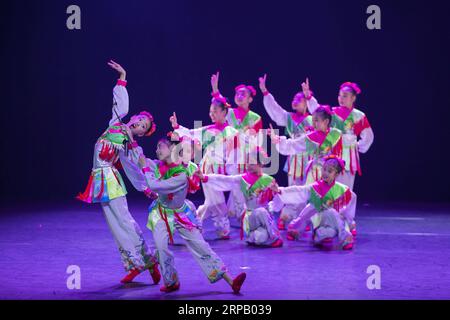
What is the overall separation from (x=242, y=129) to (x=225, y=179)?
A: 0.99m

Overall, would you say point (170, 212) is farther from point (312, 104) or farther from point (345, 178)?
point (312, 104)

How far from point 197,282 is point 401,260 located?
1464 mm

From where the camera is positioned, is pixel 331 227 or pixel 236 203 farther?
pixel 236 203

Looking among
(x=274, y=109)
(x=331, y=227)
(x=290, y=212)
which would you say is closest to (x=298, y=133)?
(x=274, y=109)

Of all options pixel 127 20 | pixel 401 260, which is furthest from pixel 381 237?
pixel 127 20

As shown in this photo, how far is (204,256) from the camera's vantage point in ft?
12.3

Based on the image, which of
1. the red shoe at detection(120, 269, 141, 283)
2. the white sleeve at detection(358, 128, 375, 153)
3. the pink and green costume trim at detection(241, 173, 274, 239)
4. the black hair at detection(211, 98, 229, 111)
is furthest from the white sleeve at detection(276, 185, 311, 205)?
the red shoe at detection(120, 269, 141, 283)

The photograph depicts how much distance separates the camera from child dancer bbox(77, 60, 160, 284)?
3.90 m

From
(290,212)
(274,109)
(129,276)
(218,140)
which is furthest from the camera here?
(274,109)

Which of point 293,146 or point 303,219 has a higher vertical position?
point 293,146

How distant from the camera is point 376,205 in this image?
732cm

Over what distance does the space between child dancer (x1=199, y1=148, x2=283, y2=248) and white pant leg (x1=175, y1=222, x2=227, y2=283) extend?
4.42 feet
